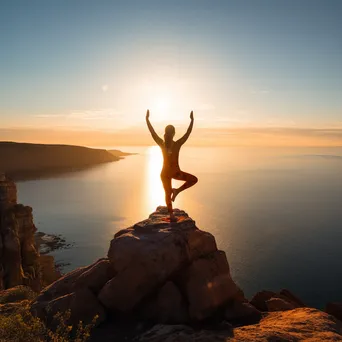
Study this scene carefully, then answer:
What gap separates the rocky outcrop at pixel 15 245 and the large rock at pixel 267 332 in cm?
2984

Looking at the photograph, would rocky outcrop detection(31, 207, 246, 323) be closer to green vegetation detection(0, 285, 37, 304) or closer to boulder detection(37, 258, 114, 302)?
boulder detection(37, 258, 114, 302)

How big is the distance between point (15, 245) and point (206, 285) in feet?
109

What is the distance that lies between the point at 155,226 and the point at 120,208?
12679 cm

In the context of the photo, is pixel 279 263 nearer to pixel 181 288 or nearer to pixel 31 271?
pixel 31 271

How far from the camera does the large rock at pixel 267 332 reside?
8.95 meters

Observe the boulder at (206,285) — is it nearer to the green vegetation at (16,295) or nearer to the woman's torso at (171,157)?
the woman's torso at (171,157)

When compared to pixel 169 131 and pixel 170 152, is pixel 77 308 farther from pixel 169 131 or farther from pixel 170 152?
pixel 169 131

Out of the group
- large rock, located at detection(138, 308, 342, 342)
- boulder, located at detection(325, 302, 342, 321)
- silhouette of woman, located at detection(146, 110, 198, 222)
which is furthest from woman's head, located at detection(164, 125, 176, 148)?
boulder, located at detection(325, 302, 342, 321)

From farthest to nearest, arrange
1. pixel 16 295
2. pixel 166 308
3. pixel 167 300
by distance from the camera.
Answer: pixel 16 295 → pixel 167 300 → pixel 166 308

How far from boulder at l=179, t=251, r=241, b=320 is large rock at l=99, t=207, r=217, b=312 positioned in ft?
1.46

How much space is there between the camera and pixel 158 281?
11312 millimetres

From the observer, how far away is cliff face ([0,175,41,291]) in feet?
114

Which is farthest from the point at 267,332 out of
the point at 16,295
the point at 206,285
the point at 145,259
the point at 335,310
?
the point at 16,295

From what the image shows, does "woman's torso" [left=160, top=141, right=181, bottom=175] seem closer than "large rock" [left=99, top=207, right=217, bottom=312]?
No
